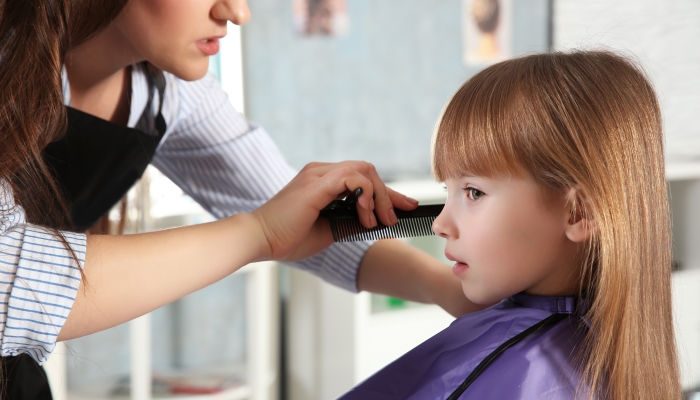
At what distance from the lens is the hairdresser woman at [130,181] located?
2.20 ft

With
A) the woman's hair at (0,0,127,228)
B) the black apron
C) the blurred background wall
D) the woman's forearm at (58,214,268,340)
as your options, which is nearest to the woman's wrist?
the woman's forearm at (58,214,268,340)

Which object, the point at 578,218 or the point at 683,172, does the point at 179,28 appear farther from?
the point at 683,172

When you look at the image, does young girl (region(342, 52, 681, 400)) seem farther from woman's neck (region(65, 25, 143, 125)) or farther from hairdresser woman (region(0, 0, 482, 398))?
woman's neck (region(65, 25, 143, 125))

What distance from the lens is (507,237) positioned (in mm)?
802

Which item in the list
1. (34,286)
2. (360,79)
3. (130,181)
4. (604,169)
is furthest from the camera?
(360,79)

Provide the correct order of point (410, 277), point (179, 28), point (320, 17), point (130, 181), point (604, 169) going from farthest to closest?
point (320, 17), point (130, 181), point (410, 277), point (179, 28), point (604, 169)

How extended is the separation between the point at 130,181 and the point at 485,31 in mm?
2148

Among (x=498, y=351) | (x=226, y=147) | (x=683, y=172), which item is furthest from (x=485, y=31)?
(x=498, y=351)

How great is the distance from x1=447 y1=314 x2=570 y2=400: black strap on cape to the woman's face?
53cm

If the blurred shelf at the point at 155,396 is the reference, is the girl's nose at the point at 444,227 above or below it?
above

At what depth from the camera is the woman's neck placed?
0.97 meters

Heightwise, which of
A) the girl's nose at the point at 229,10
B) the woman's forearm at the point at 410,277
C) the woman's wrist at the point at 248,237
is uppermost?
the girl's nose at the point at 229,10

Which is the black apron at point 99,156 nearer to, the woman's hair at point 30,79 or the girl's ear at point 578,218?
the woman's hair at point 30,79

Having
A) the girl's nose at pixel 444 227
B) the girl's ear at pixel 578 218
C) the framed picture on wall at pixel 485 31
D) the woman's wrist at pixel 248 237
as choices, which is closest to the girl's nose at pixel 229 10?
the woman's wrist at pixel 248 237
